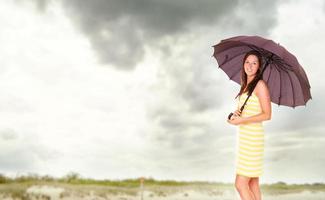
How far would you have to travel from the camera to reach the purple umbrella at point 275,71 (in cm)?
583

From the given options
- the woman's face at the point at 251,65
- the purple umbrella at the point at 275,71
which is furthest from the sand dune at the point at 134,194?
the woman's face at the point at 251,65

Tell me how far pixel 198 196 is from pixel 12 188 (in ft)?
18.9

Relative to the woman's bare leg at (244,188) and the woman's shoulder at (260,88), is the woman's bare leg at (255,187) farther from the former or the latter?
the woman's shoulder at (260,88)

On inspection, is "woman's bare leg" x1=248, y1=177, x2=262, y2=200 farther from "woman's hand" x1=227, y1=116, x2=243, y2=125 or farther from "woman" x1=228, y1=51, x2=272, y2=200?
"woman's hand" x1=227, y1=116, x2=243, y2=125

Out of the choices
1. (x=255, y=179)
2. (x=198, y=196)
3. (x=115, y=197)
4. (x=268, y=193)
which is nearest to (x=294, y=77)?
(x=255, y=179)

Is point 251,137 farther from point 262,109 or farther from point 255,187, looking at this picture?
point 255,187

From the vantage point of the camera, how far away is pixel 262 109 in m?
5.10

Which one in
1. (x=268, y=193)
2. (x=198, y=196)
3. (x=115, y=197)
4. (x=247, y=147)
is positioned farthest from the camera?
(x=268, y=193)

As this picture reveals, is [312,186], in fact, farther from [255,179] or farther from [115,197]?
[255,179]

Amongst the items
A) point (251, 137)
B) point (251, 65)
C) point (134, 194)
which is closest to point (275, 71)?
point (251, 65)

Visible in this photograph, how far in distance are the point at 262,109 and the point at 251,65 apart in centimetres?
49

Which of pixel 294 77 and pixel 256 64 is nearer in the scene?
pixel 256 64

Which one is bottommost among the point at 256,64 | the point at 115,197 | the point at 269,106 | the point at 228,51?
the point at 115,197

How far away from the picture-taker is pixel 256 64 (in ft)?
17.3
